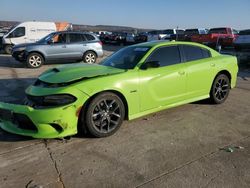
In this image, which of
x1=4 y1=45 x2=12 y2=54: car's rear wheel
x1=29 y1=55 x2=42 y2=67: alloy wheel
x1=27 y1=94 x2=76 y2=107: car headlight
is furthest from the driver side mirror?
x1=4 y1=45 x2=12 y2=54: car's rear wheel

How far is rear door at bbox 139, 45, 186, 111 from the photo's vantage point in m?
4.79

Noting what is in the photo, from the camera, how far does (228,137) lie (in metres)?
4.46

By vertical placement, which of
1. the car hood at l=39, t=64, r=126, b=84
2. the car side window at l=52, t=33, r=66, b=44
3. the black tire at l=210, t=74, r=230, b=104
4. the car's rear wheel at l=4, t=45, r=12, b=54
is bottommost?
the car's rear wheel at l=4, t=45, r=12, b=54

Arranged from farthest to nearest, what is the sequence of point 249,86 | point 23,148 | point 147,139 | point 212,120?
point 249,86 < point 212,120 < point 147,139 < point 23,148

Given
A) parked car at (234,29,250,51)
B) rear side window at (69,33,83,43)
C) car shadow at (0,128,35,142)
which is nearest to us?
car shadow at (0,128,35,142)

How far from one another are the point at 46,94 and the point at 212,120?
9.87 feet

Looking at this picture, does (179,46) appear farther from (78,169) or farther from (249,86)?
(249,86)

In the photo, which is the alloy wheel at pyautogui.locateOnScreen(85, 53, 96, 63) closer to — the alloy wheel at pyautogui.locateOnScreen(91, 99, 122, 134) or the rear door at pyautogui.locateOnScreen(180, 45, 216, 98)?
the rear door at pyautogui.locateOnScreen(180, 45, 216, 98)

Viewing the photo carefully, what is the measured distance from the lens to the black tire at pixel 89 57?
13.1 metres

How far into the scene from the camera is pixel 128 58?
527 centimetres

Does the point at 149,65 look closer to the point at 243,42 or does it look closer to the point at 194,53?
the point at 194,53

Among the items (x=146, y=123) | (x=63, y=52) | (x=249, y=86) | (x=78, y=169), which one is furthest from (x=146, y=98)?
(x=63, y=52)

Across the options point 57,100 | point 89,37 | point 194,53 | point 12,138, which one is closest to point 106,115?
point 57,100

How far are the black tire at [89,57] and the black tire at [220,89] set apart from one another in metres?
7.89
